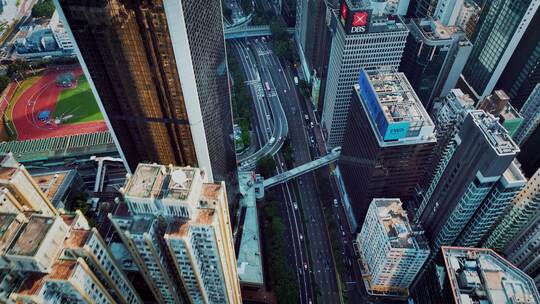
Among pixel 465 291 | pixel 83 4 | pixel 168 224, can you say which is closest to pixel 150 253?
A: pixel 168 224

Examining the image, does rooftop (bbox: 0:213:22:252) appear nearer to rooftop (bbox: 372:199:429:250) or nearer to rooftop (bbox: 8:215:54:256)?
rooftop (bbox: 8:215:54:256)

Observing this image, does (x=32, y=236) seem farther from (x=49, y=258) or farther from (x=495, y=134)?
(x=495, y=134)

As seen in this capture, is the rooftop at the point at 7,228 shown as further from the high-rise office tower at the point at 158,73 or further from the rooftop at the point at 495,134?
the rooftop at the point at 495,134

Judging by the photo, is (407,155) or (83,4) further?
(407,155)

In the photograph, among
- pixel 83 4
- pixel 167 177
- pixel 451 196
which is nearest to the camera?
pixel 167 177

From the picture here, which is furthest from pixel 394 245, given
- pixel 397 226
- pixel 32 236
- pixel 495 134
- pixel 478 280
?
pixel 32 236

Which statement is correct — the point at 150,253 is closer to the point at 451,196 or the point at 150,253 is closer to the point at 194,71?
the point at 194,71
